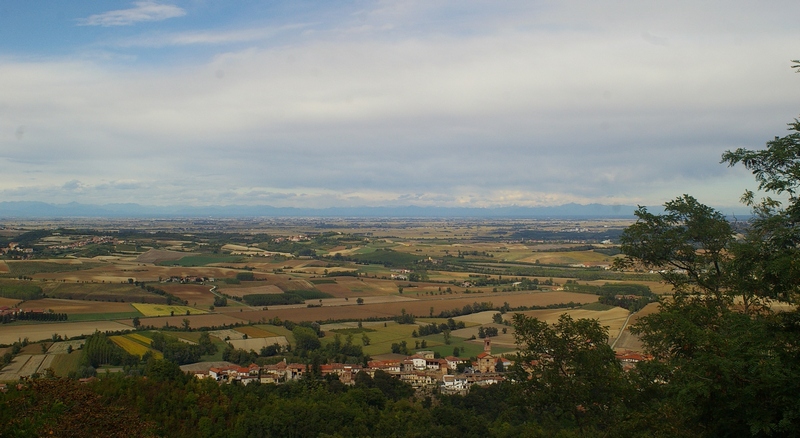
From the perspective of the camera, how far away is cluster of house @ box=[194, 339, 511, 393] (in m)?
41.1

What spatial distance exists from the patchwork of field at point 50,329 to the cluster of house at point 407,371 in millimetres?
15992

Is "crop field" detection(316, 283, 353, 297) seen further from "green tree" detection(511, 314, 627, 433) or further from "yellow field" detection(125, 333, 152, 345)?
"green tree" detection(511, 314, 627, 433)

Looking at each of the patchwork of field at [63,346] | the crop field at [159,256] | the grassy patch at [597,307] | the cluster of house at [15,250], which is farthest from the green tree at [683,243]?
the cluster of house at [15,250]

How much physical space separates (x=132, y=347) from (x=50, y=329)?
10.8 meters

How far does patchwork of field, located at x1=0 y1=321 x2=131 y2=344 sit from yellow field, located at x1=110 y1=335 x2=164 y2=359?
4.44 m

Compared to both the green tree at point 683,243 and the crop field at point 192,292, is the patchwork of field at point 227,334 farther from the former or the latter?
the green tree at point 683,243

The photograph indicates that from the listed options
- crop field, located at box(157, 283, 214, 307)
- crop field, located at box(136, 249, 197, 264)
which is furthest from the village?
crop field, located at box(136, 249, 197, 264)

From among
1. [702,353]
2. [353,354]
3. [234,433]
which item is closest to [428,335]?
[353,354]

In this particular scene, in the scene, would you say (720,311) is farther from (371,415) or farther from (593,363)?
(371,415)

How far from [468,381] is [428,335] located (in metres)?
14.9

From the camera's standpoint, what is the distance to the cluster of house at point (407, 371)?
41062 millimetres

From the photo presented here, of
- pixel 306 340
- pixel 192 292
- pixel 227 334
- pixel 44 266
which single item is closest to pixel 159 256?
pixel 44 266

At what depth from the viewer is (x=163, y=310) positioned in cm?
6338

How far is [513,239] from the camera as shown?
180875mm
